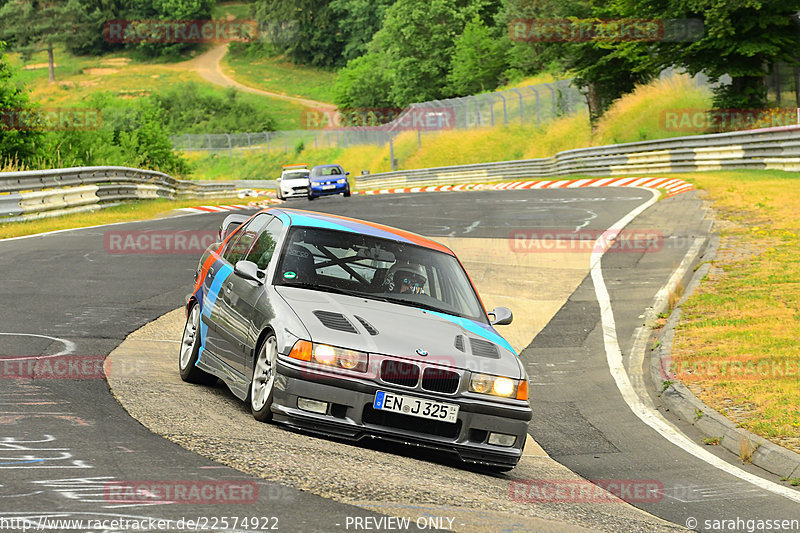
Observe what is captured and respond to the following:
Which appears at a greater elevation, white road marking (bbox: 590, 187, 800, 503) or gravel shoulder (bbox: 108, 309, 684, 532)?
gravel shoulder (bbox: 108, 309, 684, 532)

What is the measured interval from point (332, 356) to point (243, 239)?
2.62 metres

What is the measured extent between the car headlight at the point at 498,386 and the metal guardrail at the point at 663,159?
78.8 ft

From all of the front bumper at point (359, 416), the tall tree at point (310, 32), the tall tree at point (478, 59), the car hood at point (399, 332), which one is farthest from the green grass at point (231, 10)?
the front bumper at point (359, 416)

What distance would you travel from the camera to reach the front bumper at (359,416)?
6.71m

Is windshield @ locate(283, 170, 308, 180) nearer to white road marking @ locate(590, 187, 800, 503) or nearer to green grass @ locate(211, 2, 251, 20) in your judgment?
white road marking @ locate(590, 187, 800, 503)

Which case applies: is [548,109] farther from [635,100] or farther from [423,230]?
[423,230]

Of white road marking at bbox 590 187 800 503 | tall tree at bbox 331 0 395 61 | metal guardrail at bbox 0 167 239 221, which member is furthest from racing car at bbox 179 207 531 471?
tall tree at bbox 331 0 395 61

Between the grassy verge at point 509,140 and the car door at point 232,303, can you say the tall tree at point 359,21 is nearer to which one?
the grassy verge at point 509,140

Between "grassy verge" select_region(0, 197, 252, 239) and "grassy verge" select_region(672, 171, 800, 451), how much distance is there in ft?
44.3

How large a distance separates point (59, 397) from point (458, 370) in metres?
2.83

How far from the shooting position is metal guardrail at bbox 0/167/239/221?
21828mm

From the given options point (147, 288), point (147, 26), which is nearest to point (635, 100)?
point (147, 288)

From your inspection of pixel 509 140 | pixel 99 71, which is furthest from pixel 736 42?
pixel 99 71

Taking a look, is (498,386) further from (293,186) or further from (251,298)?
(293,186)
